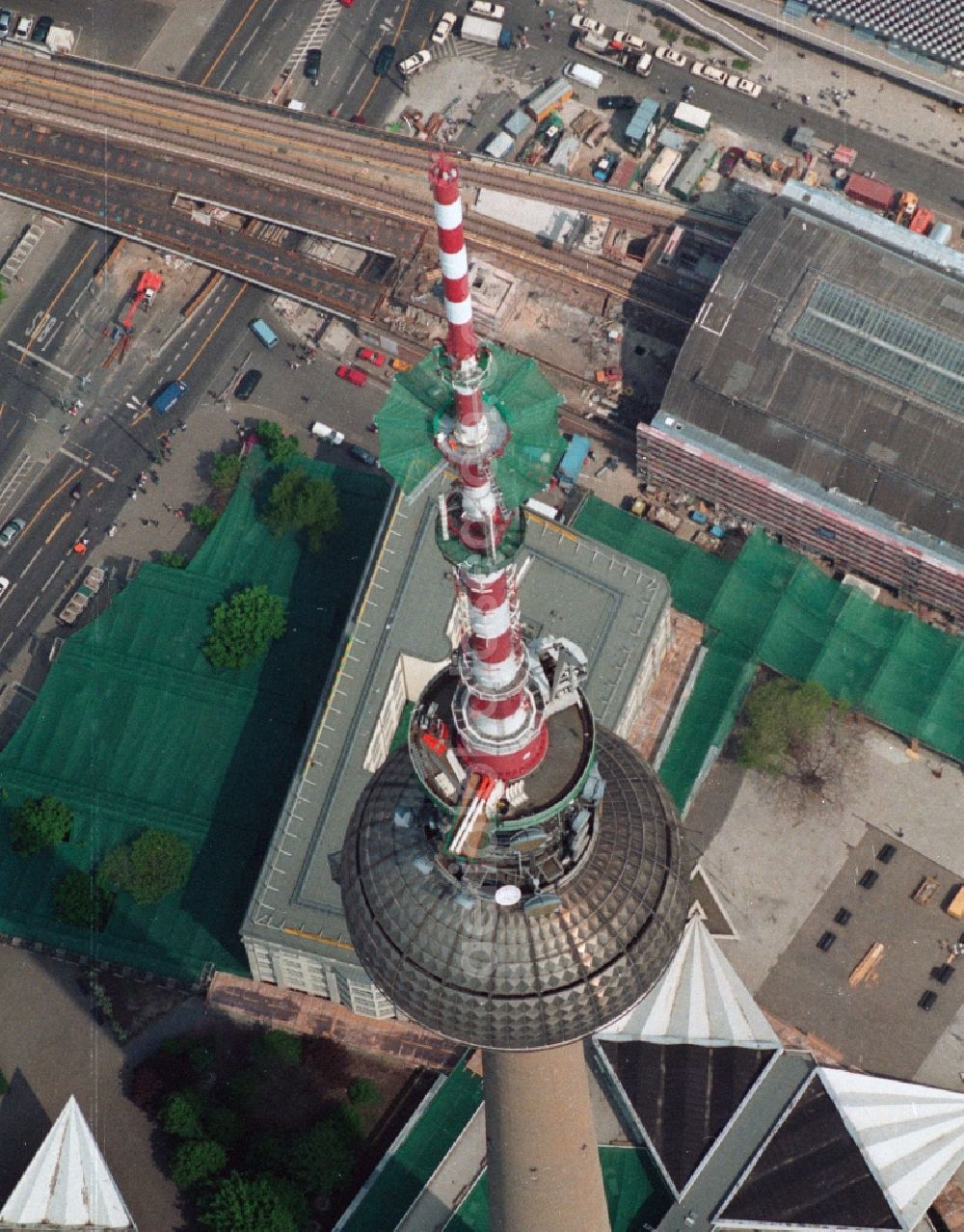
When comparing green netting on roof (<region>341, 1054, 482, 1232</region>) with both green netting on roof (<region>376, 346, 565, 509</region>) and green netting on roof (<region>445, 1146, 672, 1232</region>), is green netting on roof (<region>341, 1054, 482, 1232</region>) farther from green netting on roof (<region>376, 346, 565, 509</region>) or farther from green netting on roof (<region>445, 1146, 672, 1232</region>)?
green netting on roof (<region>376, 346, 565, 509</region>)

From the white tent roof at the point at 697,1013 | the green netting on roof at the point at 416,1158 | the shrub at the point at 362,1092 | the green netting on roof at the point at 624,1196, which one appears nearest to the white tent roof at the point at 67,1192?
the green netting on roof at the point at 416,1158

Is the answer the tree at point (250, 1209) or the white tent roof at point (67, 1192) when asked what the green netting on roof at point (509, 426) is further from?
the white tent roof at point (67, 1192)

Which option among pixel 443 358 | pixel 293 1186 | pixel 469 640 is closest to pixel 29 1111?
pixel 293 1186

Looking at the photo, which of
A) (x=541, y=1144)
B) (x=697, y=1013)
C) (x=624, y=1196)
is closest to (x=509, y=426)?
(x=541, y=1144)

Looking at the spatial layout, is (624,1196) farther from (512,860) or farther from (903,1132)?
(512,860)

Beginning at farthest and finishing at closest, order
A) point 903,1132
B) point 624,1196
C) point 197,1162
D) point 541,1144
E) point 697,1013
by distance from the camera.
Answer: point 697,1013 < point 197,1162 < point 624,1196 < point 903,1132 < point 541,1144

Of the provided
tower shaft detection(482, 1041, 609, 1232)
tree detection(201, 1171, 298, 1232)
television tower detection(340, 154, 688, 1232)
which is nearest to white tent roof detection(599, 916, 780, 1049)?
tower shaft detection(482, 1041, 609, 1232)
